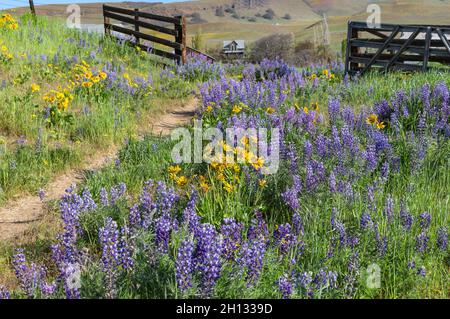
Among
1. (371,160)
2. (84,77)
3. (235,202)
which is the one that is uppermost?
(84,77)

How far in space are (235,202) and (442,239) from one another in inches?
66.2

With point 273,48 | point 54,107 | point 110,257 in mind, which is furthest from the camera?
point 273,48

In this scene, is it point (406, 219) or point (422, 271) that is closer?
point (422, 271)

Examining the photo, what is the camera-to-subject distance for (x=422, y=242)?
3.47 meters

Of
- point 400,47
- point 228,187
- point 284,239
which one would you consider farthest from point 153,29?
point 284,239

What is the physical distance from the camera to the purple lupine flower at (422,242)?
3.45 meters

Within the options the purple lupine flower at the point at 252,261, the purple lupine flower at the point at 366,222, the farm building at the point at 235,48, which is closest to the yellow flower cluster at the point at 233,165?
the purple lupine flower at the point at 366,222

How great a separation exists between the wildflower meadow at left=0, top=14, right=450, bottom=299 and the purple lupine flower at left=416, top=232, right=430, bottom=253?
0.01 m

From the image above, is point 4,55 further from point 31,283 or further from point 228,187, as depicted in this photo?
point 31,283

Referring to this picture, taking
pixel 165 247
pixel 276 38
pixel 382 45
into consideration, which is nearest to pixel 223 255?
pixel 165 247

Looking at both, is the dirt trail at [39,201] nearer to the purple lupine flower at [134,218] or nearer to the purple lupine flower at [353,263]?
the purple lupine flower at [134,218]

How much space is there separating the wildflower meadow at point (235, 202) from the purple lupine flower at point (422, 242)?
1 centimetres

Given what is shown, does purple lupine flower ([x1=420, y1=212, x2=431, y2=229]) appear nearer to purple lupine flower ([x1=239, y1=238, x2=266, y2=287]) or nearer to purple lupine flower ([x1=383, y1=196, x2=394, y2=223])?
purple lupine flower ([x1=383, y1=196, x2=394, y2=223])

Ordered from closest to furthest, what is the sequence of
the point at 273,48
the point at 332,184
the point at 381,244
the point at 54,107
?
the point at 381,244 → the point at 332,184 → the point at 54,107 → the point at 273,48
